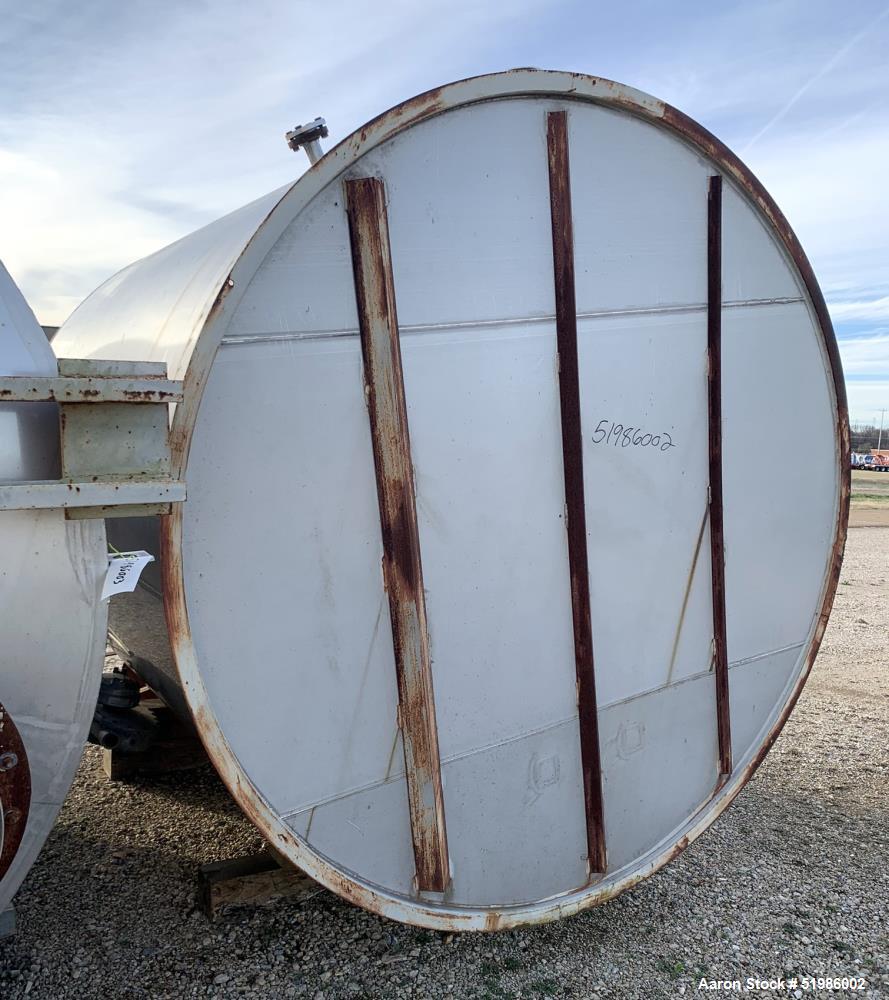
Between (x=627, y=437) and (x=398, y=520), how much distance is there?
905 millimetres

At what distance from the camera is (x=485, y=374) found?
2.64 metres

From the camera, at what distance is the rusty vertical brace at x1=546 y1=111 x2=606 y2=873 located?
2730 mm

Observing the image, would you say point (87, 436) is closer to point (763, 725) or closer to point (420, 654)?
point (420, 654)

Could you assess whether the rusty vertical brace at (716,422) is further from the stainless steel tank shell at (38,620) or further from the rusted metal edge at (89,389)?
the stainless steel tank shell at (38,620)

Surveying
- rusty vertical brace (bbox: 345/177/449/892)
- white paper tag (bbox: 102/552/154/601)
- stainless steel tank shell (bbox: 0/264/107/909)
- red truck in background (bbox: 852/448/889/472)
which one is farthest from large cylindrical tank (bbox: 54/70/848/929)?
red truck in background (bbox: 852/448/889/472)

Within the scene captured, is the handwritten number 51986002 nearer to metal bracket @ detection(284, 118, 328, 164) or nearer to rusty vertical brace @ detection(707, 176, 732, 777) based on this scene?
rusty vertical brace @ detection(707, 176, 732, 777)

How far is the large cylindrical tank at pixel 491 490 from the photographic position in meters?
2.33

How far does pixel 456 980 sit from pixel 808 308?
272 cm

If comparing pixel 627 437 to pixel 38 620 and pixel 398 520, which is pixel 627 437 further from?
pixel 38 620

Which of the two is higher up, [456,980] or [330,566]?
[330,566]

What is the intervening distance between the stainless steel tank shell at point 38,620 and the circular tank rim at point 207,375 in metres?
0.22

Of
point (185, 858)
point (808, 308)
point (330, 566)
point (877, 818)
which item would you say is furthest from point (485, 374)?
point (877, 818)

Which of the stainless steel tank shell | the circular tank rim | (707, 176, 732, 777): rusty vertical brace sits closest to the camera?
the stainless steel tank shell

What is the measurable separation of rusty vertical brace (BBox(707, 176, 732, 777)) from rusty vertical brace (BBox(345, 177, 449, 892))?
1225 mm
